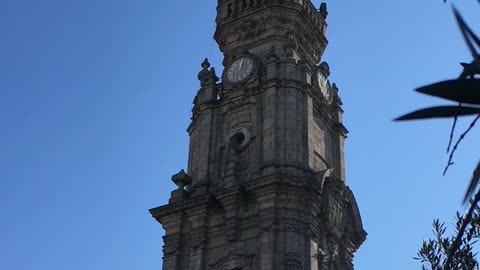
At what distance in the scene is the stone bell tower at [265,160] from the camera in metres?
31.7

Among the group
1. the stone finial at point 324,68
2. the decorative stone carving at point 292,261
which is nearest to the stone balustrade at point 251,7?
the stone finial at point 324,68

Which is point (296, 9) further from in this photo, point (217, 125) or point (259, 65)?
point (217, 125)

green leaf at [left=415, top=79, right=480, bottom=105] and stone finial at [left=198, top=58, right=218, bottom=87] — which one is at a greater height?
stone finial at [left=198, top=58, right=218, bottom=87]

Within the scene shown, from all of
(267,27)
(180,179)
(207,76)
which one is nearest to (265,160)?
(180,179)

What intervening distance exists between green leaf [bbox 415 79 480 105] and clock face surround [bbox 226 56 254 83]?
104ft

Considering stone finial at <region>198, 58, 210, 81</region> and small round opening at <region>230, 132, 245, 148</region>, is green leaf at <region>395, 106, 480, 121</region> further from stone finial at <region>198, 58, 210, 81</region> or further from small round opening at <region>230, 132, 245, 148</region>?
stone finial at <region>198, 58, 210, 81</region>

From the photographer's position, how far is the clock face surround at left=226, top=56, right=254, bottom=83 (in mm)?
36650

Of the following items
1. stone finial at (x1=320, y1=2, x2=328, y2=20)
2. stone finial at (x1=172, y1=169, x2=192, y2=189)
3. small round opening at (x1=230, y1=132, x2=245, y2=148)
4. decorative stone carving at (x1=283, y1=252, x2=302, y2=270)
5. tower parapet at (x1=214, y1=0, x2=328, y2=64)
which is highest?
stone finial at (x1=320, y1=2, x2=328, y2=20)

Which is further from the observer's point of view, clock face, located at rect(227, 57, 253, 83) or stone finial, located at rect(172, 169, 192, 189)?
clock face, located at rect(227, 57, 253, 83)

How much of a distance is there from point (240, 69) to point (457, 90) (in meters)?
32.2

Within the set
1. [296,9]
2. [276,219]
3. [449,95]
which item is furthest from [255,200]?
[449,95]

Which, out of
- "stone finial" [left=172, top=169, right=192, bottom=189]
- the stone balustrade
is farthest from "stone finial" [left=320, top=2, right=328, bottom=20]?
"stone finial" [left=172, top=169, right=192, bottom=189]

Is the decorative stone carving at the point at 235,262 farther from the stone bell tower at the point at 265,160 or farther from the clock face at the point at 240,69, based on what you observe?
the clock face at the point at 240,69

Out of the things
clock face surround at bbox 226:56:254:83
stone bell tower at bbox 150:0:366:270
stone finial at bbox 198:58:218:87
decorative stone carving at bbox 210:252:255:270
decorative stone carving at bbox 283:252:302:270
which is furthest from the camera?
stone finial at bbox 198:58:218:87
